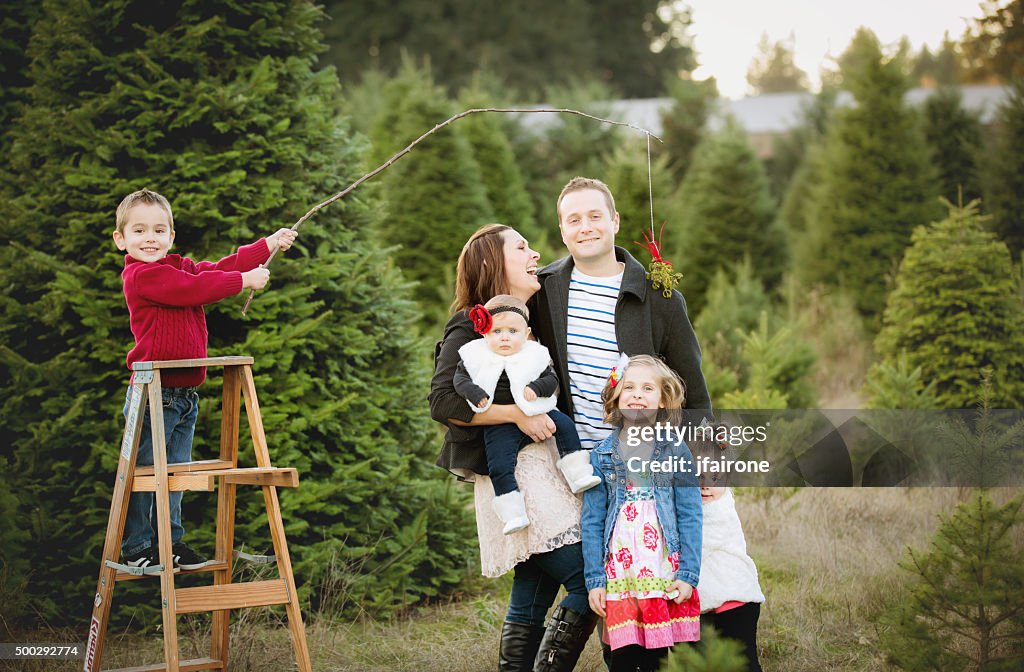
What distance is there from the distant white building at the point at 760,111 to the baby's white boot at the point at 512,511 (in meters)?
14.6

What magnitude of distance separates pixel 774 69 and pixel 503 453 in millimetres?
Result: 66184

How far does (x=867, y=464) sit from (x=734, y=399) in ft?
3.63

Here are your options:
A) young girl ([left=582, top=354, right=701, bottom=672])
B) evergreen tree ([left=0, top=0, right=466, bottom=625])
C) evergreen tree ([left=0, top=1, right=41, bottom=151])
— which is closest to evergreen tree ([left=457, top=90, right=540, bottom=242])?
evergreen tree ([left=0, top=0, right=466, bottom=625])

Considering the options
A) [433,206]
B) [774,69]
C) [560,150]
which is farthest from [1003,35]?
[774,69]

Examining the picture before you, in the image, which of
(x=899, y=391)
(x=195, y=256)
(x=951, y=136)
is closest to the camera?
(x=195, y=256)

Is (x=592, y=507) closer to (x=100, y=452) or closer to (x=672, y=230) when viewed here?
(x=100, y=452)

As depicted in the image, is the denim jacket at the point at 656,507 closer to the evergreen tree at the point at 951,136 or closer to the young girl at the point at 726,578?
the young girl at the point at 726,578

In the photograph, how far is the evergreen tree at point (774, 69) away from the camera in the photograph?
63.9 m

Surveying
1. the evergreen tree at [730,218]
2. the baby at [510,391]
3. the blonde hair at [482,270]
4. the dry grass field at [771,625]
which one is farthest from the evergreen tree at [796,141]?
the baby at [510,391]

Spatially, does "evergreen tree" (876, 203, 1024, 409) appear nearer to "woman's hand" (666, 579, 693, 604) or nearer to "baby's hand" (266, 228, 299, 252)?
"woman's hand" (666, 579, 693, 604)

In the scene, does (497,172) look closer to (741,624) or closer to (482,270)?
(482,270)

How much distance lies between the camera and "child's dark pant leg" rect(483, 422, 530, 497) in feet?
10.9

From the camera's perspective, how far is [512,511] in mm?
3283

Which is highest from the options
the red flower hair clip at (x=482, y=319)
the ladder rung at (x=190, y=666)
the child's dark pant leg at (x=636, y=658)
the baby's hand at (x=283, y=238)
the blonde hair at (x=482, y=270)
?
the baby's hand at (x=283, y=238)
